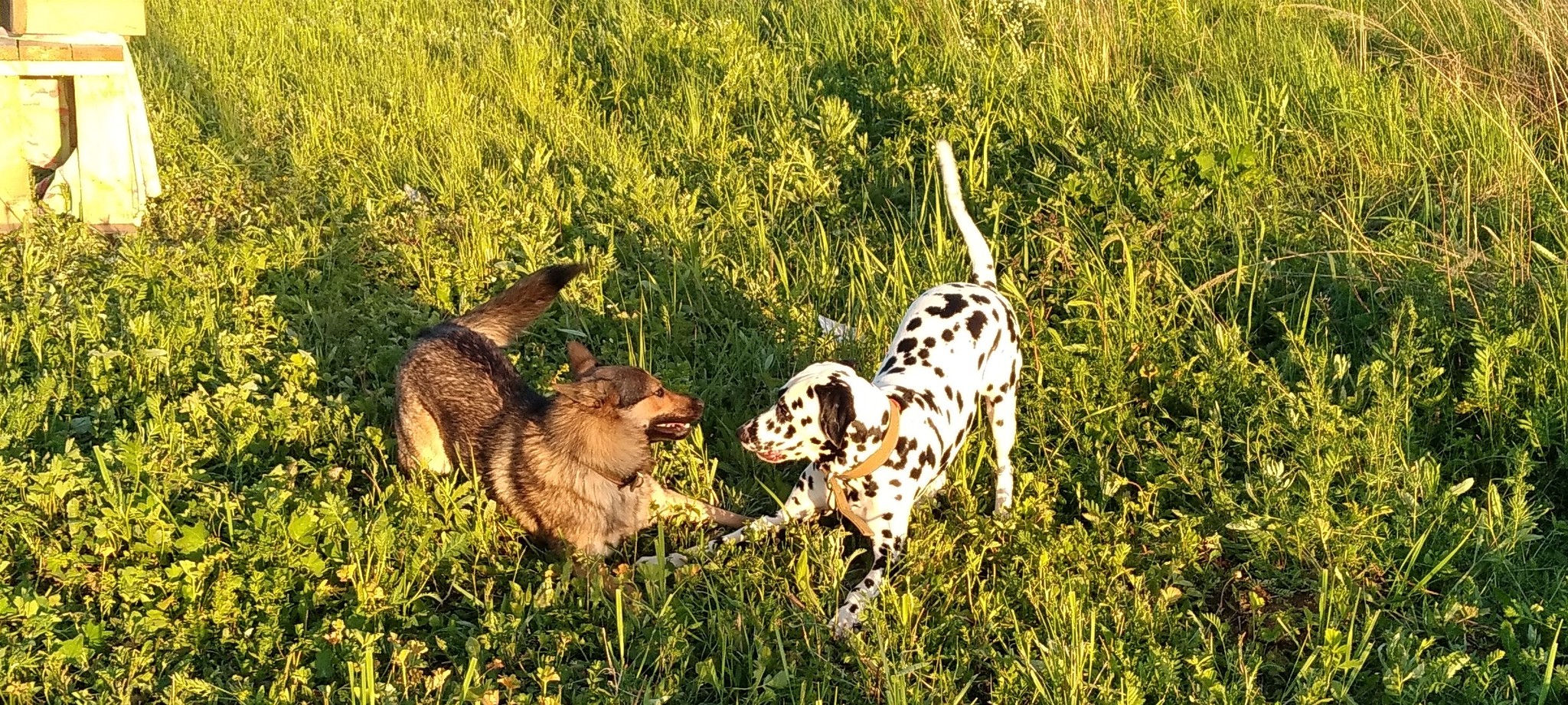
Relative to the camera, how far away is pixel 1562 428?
4.45m

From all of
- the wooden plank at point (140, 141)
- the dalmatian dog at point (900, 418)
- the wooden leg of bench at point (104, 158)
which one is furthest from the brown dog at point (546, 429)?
the wooden plank at point (140, 141)

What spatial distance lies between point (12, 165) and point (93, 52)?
31.8 inches

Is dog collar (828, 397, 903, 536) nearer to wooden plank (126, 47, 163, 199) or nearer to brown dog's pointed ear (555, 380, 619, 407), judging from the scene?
brown dog's pointed ear (555, 380, 619, 407)

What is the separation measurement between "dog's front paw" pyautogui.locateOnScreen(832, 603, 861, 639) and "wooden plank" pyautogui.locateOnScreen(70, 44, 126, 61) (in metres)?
5.41

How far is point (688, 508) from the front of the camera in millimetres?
4586

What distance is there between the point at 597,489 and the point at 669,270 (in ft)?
6.50

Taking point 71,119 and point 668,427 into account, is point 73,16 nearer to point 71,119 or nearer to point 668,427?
point 71,119

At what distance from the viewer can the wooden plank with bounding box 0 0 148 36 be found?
22.3 ft

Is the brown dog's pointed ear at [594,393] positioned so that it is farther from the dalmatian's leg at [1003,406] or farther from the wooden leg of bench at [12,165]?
the wooden leg of bench at [12,165]

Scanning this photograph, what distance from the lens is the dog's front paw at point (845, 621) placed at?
3857 mm

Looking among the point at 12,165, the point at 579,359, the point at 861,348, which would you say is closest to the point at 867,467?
the point at 579,359

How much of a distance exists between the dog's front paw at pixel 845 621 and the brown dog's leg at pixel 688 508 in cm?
70

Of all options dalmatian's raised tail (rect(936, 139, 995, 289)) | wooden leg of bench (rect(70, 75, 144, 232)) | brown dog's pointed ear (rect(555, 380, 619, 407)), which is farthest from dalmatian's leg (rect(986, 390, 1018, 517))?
wooden leg of bench (rect(70, 75, 144, 232))

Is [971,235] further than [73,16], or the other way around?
[73,16]
